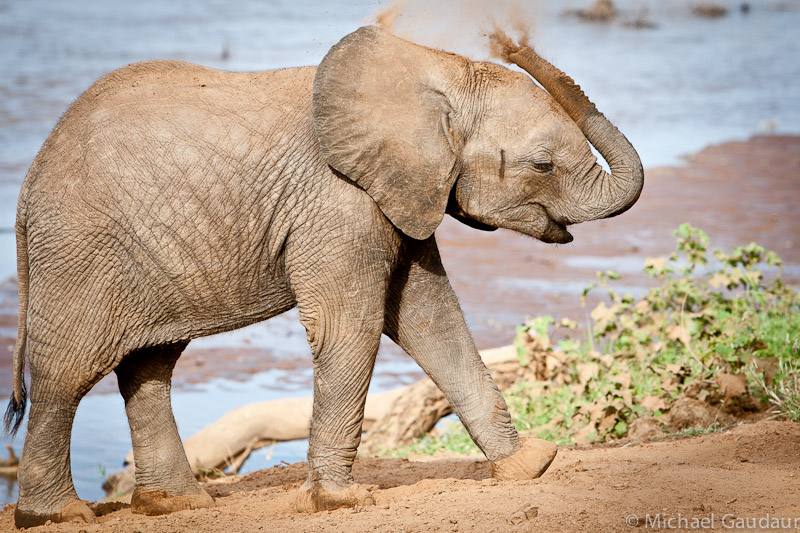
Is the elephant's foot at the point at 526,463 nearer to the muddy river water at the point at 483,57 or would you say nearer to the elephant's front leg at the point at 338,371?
the elephant's front leg at the point at 338,371

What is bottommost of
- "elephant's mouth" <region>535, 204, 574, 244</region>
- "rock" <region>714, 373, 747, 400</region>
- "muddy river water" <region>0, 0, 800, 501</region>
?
"rock" <region>714, 373, 747, 400</region>

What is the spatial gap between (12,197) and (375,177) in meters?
10.2

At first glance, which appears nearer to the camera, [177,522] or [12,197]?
[177,522]

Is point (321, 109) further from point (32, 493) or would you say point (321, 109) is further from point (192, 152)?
point (32, 493)

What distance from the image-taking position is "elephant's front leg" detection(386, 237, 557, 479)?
5.72 meters

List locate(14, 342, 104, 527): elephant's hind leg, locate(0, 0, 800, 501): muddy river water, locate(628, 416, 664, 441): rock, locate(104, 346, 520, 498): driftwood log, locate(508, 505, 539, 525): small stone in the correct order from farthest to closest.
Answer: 1. locate(0, 0, 800, 501): muddy river water
2. locate(104, 346, 520, 498): driftwood log
3. locate(628, 416, 664, 441): rock
4. locate(14, 342, 104, 527): elephant's hind leg
5. locate(508, 505, 539, 525): small stone

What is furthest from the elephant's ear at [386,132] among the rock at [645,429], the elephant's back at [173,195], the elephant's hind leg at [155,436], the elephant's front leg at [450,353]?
the rock at [645,429]

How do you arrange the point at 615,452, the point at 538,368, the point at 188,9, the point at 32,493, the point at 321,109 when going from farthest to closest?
the point at 188,9, the point at 538,368, the point at 615,452, the point at 32,493, the point at 321,109

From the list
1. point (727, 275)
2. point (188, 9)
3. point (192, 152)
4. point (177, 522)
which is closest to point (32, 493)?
point (177, 522)

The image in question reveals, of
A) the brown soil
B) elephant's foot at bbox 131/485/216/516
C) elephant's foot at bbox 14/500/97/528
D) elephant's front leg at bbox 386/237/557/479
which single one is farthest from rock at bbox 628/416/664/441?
elephant's foot at bbox 14/500/97/528

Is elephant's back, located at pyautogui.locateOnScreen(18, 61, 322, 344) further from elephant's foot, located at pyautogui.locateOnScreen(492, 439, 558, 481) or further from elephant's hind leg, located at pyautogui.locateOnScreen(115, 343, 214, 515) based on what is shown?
elephant's foot, located at pyautogui.locateOnScreen(492, 439, 558, 481)

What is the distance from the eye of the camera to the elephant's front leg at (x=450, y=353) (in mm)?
5719

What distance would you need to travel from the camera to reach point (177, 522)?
5477 millimetres

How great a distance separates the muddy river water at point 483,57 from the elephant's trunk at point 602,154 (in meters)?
0.41
